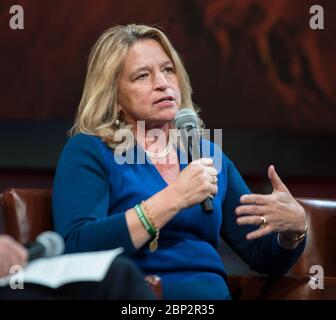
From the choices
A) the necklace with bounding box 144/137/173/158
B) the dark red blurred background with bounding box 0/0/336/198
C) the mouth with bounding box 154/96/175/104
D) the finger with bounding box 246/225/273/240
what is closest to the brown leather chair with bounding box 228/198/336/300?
the finger with bounding box 246/225/273/240

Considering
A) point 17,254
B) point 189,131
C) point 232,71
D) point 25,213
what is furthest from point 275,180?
point 232,71

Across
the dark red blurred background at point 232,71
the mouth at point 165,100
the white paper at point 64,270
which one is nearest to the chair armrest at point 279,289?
the mouth at point 165,100

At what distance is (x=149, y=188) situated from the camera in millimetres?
1667

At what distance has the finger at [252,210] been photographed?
5.15ft

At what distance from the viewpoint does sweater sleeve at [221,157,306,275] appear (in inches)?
69.6

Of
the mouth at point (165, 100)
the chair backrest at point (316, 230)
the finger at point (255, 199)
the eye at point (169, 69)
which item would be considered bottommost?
the chair backrest at point (316, 230)

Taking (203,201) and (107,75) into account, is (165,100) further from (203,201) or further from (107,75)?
(203,201)

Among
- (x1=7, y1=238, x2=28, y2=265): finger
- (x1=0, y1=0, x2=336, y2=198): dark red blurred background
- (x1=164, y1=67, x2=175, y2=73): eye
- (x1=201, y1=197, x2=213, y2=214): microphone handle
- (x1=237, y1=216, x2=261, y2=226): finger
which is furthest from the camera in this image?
(x1=0, y1=0, x2=336, y2=198): dark red blurred background

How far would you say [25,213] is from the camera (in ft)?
5.58

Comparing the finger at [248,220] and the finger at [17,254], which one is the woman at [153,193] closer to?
the finger at [248,220]

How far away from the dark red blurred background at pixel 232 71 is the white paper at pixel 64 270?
1.34 meters

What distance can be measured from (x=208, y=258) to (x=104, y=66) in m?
0.55

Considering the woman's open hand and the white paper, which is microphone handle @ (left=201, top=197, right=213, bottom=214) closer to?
the woman's open hand

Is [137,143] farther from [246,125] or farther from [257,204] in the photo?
[246,125]
